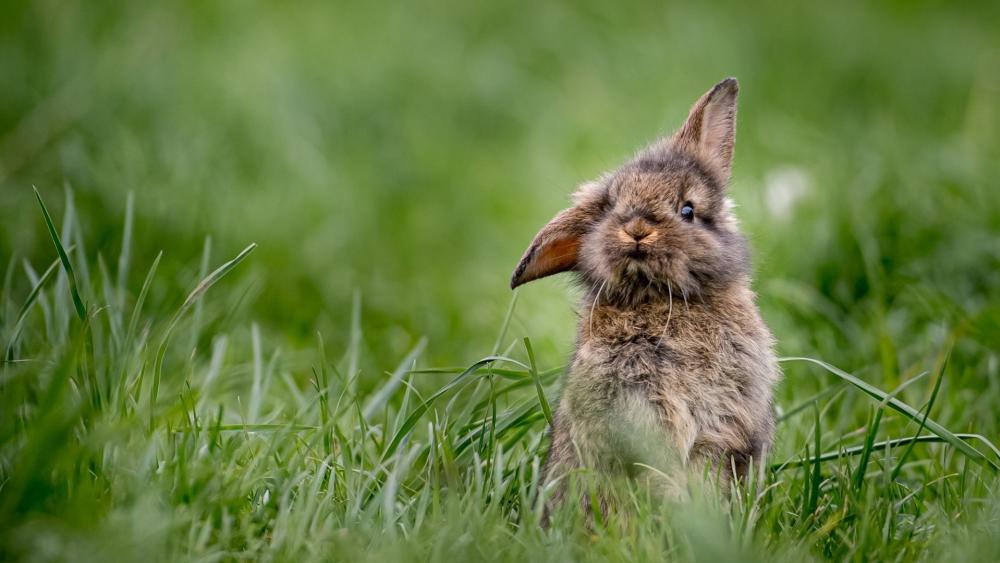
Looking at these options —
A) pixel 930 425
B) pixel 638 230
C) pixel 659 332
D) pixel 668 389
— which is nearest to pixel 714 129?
pixel 638 230

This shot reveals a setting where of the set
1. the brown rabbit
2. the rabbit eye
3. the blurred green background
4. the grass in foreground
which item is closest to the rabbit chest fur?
the brown rabbit

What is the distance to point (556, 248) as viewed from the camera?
307cm

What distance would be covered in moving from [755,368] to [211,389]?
172 cm

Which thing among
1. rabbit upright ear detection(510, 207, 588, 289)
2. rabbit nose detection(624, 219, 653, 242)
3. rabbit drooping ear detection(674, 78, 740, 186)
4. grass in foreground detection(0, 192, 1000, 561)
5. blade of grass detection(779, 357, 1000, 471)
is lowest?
grass in foreground detection(0, 192, 1000, 561)

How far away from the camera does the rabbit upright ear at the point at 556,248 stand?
3.04 meters

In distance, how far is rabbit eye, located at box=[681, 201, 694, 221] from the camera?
2.96m

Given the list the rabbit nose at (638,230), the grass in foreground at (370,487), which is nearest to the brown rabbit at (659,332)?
the rabbit nose at (638,230)

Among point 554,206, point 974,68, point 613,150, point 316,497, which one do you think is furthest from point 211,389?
point 974,68

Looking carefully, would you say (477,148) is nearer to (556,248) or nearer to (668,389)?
(556,248)

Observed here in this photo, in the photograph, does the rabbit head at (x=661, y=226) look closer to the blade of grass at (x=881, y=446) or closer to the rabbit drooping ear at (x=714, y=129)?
the rabbit drooping ear at (x=714, y=129)

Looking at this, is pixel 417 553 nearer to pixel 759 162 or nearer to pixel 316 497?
pixel 316 497

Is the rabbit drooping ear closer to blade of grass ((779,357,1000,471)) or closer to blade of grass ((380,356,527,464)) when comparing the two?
blade of grass ((779,357,1000,471))

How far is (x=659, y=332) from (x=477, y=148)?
16.3ft

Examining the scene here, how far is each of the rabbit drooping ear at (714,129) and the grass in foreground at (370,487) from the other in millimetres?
582
